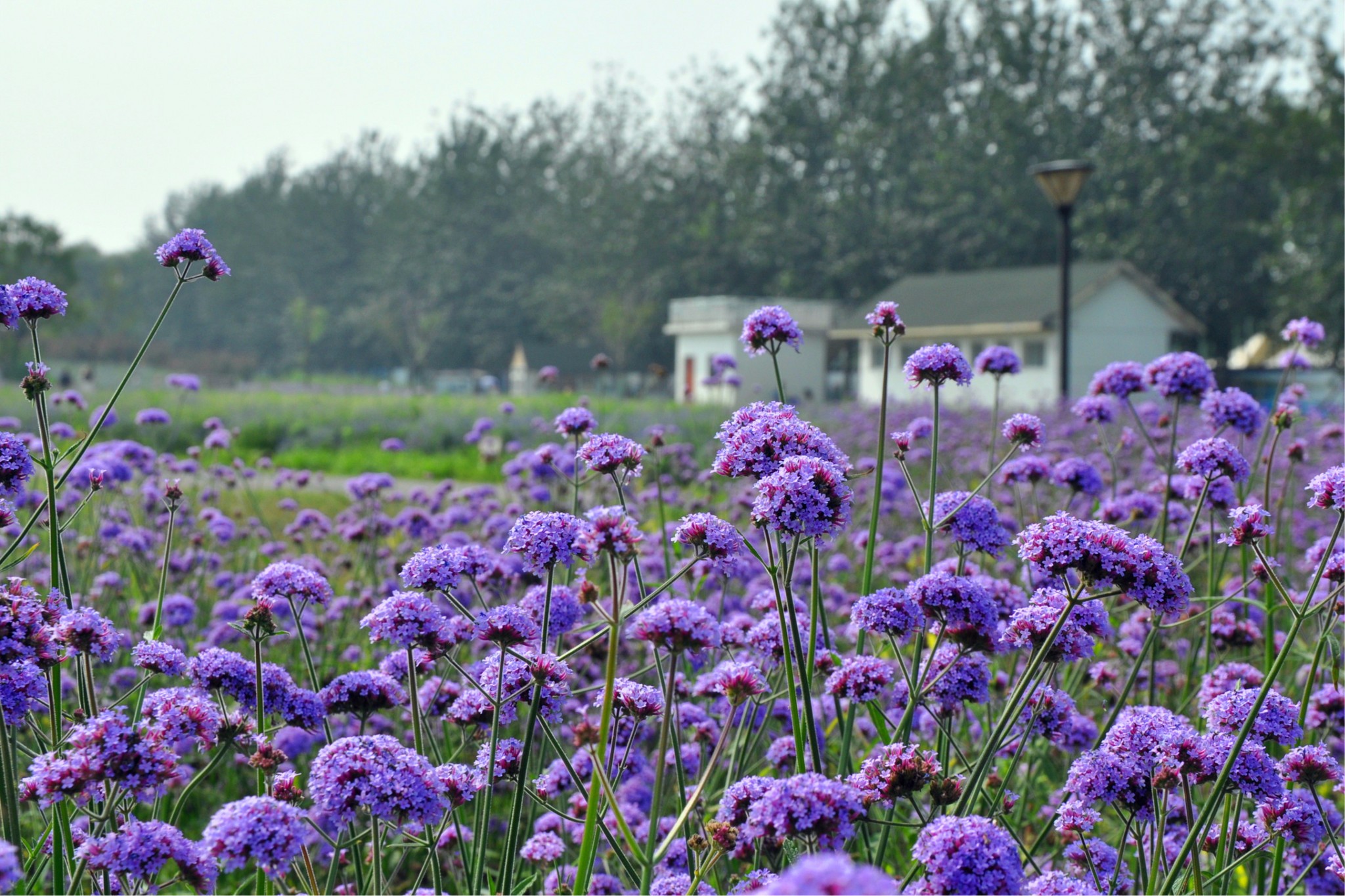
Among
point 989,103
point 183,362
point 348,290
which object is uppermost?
point 989,103

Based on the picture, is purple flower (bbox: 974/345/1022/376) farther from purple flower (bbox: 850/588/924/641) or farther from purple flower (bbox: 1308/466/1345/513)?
purple flower (bbox: 850/588/924/641)

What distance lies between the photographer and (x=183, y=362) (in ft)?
177

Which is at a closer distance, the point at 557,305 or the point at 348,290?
the point at 557,305

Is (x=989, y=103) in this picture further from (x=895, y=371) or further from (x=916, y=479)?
(x=916, y=479)

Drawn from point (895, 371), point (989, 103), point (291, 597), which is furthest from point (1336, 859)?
point (989, 103)

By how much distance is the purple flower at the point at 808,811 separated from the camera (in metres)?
1.41

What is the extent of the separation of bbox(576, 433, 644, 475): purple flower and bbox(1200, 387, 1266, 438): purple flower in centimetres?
227

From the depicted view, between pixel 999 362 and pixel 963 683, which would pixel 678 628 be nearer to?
pixel 963 683

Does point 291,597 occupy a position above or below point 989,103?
below

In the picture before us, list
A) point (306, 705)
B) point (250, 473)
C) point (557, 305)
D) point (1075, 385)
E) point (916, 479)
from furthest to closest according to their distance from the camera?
point (557, 305)
point (1075, 385)
point (916, 479)
point (250, 473)
point (306, 705)

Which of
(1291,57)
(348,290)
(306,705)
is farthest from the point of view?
(348,290)

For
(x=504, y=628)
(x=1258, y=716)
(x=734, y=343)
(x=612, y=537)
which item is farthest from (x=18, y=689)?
(x=734, y=343)

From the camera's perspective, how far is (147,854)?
1.42 meters

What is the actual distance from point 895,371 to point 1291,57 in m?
22.0
